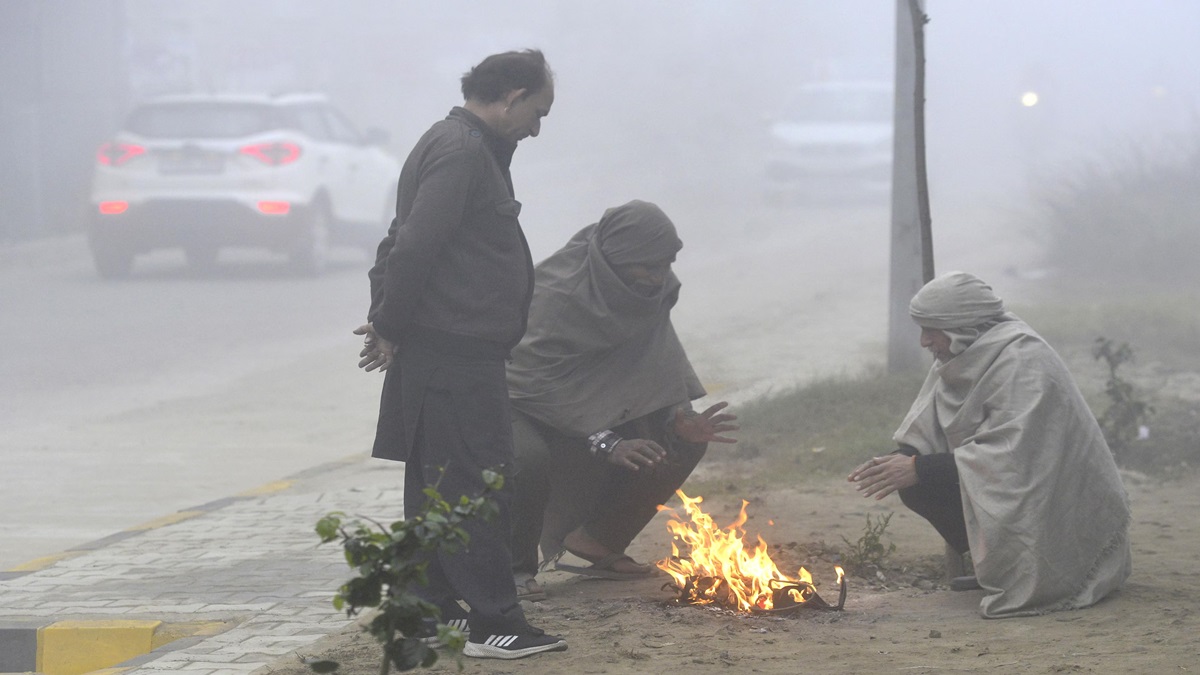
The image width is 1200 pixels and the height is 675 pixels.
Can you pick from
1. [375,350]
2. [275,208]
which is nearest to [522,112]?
[375,350]

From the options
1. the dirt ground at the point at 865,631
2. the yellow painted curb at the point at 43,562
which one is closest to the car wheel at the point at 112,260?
the yellow painted curb at the point at 43,562

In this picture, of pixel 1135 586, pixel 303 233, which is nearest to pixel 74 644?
pixel 1135 586

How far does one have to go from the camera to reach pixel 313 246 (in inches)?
620

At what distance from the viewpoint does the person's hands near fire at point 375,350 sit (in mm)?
3973

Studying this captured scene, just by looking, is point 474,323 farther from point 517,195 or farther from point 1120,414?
point 517,195

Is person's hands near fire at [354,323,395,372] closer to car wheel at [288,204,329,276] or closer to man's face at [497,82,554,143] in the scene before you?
man's face at [497,82,554,143]

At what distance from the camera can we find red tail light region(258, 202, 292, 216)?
14.8 metres

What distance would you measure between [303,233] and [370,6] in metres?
24.3

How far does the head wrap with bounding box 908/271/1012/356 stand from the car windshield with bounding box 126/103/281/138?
460 inches

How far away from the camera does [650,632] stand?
4.17 metres

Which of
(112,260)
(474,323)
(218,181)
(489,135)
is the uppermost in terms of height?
(489,135)

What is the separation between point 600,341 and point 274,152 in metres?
10.8

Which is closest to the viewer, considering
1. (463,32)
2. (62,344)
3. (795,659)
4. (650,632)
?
(795,659)

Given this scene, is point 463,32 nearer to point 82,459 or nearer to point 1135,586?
point 82,459
